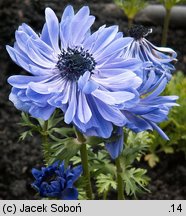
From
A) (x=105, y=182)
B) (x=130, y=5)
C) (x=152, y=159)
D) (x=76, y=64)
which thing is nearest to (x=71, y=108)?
(x=76, y=64)

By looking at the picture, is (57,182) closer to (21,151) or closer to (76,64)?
(76,64)

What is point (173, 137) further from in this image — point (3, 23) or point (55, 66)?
point (55, 66)

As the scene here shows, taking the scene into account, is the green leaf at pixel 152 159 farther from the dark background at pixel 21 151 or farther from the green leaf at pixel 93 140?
the green leaf at pixel 93 140

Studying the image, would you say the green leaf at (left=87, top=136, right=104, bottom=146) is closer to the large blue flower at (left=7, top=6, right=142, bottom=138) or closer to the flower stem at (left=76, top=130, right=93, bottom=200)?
the flower stem at (left=76, top=130, right=93, bottom=200)

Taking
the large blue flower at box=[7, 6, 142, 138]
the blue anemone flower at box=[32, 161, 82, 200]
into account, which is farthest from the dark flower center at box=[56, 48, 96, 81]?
the blue anemone flower at box=[32, 161, 82, 200]

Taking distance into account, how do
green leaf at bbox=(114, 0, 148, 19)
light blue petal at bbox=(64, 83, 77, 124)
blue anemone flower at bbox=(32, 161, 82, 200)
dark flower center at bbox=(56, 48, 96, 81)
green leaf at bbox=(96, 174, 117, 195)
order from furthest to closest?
1. green leaf at bbox=(114, 0, 148, 19)
2. green leaf at bbox=(96, 174, 117, 195)
3. blue anemone flower at bbox=(32, 161, 82, 200)
4. dark flower center at bbox=(56, 48, 96, 81)
5. light blue petal at bbox=(64, 83, 77, 124)

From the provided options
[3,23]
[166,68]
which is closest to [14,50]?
[166,68]

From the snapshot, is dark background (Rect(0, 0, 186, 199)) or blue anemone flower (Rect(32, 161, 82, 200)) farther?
dark background (Rect(0, 0, 186, 199))
